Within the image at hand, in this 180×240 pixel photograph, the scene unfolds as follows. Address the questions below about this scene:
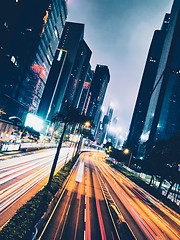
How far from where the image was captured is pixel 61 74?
140 meters

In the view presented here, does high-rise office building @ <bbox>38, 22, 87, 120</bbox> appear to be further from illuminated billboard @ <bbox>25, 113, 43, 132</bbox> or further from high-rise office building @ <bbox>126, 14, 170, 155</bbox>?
high-rise office building @ <bbox>126, 14, 170, 155</bbox>

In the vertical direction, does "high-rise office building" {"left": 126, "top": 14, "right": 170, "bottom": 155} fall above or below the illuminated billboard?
above

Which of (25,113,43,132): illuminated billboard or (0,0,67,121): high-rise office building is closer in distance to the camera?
(0,0,67,121): high-rise office building

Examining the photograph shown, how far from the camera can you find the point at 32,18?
55812mm

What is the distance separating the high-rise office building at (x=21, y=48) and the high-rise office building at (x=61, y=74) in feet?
161

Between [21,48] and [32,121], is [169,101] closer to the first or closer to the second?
[32,121]

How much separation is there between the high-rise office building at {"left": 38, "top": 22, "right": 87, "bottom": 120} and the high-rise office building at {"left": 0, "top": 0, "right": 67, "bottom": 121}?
49.0 m

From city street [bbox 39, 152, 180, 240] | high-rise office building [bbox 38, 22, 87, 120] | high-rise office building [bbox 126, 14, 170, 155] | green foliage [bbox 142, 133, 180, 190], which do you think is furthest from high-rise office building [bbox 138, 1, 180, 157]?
high-rise office building [bbox 38, 22, 87, 120]

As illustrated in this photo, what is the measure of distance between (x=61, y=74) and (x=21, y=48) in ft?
299

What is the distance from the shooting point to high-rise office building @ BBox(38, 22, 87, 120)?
118 m

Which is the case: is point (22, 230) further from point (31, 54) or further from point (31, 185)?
point (31, 54)

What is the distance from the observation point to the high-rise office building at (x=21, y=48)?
4156cm

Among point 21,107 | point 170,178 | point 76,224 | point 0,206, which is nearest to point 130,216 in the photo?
point 76,224

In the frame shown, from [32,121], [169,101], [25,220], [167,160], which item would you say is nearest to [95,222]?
[25,220]
